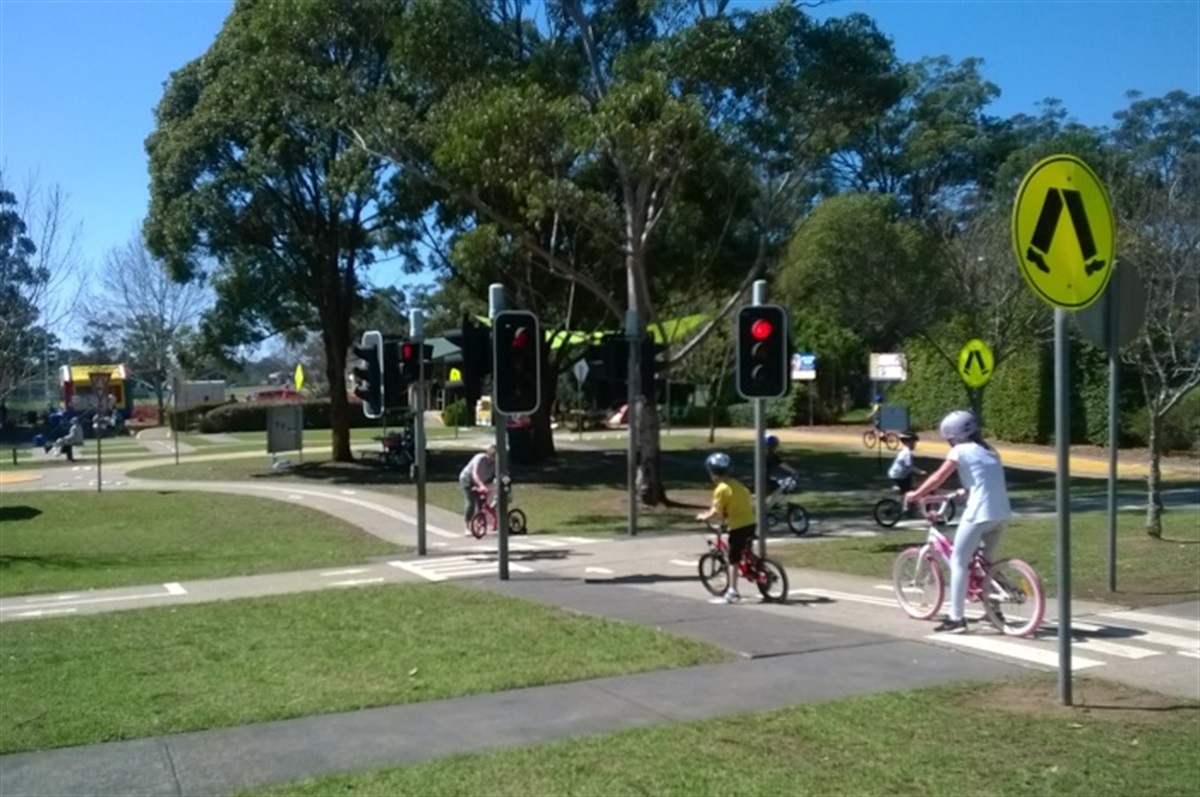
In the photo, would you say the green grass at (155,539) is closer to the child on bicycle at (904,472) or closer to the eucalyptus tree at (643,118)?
the eucalyptus tree at (643,118)

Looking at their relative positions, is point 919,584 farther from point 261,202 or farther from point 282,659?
point 261,202

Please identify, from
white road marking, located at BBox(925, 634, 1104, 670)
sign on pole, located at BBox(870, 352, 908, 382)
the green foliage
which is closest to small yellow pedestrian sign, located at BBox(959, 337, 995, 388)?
→ white road marking, located at BBox(925, 634, 1104, 670)

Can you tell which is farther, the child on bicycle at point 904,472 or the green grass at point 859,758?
the child on bicycle at point 904,472

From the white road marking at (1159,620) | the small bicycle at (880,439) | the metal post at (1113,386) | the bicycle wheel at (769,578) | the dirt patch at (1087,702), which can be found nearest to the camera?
the dirt patch at (1087,702)

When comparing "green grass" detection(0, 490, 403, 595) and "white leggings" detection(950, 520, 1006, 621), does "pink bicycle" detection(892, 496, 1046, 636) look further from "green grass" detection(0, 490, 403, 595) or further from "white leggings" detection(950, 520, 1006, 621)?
"green grass" detection(0, 490, 403, 595)

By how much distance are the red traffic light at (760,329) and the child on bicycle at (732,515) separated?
5.17 ft

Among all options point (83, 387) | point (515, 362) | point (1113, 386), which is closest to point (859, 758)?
point (1113, 386)

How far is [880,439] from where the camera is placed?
42.4 m

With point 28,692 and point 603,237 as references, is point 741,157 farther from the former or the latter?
point 28,692

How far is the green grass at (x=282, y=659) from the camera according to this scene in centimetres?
872

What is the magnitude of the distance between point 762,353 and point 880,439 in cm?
2833

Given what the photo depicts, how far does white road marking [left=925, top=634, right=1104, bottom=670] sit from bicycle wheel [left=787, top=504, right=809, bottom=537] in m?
11.9

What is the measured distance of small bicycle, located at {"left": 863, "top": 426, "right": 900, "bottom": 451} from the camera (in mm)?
40844

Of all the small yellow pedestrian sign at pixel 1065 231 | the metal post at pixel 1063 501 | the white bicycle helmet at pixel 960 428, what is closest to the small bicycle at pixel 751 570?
the white bicycle helmet at pixel 960 428
